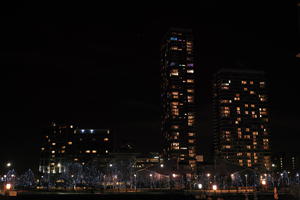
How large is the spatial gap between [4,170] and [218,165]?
379ft

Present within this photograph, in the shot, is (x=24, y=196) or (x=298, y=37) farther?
(x=24, y=196)

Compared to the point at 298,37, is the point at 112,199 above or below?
below

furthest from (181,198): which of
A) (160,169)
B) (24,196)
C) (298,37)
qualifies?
(298,37)

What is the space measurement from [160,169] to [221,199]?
23145 mm

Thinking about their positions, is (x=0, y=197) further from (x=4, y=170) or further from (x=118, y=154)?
(x=118, y=154)

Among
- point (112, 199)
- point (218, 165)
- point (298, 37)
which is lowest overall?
point (112, 199)

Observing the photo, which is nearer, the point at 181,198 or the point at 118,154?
the point at 181,198

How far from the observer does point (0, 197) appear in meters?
38.1

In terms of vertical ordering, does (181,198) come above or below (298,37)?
below

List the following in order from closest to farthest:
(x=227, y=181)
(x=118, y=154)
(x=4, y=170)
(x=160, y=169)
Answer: (x=160, y=169) < (x=227, y=181) < (x=4, y=170) < (x=118, y=154)

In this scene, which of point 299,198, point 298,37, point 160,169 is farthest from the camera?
point 160,169

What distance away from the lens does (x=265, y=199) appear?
48719 mm

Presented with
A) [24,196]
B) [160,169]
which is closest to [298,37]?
[24,196]

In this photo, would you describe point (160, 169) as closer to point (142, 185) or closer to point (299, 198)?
point (142, 185)
